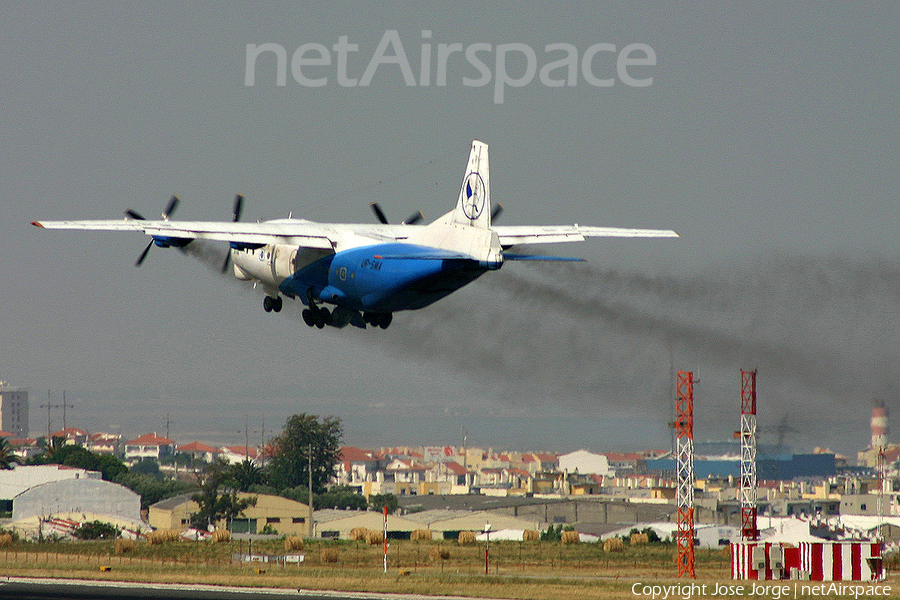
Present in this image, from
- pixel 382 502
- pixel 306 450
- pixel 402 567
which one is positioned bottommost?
pixel 382 502

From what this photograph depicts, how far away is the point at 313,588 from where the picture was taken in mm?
54062

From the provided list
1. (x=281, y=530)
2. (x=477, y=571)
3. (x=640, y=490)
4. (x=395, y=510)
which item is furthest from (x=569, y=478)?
(x=477, y=571)

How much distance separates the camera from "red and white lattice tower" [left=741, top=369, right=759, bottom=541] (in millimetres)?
79375

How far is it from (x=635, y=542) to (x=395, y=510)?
45.9m

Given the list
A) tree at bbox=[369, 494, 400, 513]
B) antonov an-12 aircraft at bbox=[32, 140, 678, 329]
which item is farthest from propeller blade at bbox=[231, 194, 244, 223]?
tree at bbox=[369, 494, 400, 513]

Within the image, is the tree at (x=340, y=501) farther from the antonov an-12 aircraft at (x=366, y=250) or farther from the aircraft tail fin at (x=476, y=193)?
the aircraft tail fin at (x=476, y=193)

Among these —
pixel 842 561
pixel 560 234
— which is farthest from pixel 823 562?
pixel 560 234

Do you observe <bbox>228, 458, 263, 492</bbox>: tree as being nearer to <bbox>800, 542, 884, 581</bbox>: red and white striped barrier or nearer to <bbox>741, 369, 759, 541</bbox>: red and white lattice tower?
<bbox>741, 369, 759, 541</bbox>: red and white lattice tower

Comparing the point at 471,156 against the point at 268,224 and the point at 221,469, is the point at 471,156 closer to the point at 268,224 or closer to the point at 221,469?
the point at 268,224

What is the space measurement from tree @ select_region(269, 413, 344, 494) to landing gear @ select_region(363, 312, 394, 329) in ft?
316

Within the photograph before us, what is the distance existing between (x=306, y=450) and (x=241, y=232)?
101m

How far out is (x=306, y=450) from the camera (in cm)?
15138

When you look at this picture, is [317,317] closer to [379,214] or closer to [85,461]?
[379,214]

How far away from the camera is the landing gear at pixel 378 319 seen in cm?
5325
